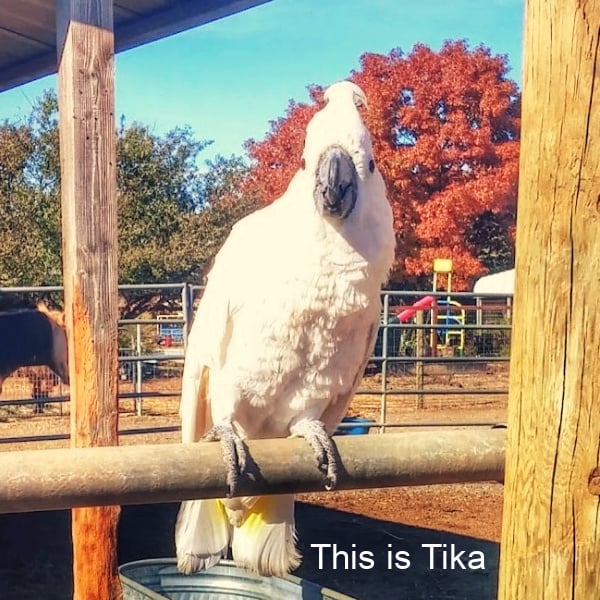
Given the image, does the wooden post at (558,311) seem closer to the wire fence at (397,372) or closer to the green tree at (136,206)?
the wire fence at (397,372)

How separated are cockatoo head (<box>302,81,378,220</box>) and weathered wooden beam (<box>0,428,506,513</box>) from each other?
1.89ft

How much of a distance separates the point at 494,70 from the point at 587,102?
9.00 meters

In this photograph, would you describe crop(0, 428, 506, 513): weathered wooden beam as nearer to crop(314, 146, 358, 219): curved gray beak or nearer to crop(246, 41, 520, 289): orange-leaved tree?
crop(314, 146, 358, 219): curved gray beak

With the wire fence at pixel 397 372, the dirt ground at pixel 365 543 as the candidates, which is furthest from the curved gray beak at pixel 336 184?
the wire fence at pixel 397 372

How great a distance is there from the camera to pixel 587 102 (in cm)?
94

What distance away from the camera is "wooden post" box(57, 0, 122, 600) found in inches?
86.6

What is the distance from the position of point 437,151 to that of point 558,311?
8.26 meters

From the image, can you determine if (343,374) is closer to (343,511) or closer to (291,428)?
(291,428)

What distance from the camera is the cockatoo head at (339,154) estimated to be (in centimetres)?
176

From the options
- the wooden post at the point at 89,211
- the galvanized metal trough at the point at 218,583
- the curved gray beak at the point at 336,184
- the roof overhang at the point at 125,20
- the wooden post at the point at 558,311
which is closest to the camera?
the wooden post at the point at 558,311

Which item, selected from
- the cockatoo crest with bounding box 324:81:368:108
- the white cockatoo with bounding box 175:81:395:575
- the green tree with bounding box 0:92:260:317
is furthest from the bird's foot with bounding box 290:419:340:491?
the green tree with bounding box 0:92:260:317

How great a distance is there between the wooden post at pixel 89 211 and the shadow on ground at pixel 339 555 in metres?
1.75

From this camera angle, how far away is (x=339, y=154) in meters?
1.79

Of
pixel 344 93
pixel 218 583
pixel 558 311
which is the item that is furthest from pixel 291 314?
→ pixel 218 583
